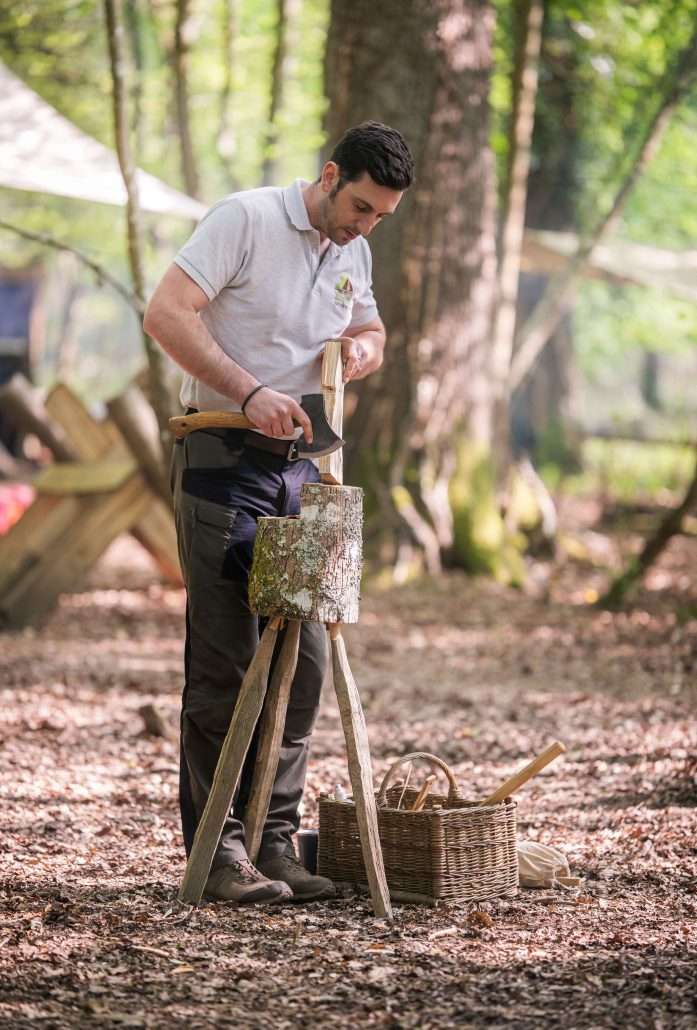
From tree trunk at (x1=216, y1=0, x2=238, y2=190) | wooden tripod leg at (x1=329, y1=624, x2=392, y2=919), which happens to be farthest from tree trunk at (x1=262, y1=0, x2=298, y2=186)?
wooden tripod leg at (x1=329, y1=624, x2=392, y2=919)

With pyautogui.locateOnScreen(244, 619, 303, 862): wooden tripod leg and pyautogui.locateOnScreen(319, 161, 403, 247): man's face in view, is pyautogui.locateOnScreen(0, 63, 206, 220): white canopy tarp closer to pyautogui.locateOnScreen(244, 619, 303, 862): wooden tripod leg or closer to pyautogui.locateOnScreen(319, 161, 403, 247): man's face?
pyautogui.locateOnScreen(319, 161, 403, 247): man's face

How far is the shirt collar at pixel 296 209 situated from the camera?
349 centimetres

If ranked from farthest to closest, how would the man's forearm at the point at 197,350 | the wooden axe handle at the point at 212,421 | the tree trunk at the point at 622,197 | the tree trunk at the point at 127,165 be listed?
the tree trunk at the point at 622,197 → the tree trunk at the point at 127,165 → the wooden axe handle at the point at 212,421 → the man's forearm at the point at 197,350

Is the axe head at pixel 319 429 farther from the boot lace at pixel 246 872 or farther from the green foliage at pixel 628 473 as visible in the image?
the green foliage at pixel 628 473

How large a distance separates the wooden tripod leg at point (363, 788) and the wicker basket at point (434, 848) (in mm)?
149

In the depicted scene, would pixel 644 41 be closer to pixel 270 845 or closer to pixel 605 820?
pixel 605 820

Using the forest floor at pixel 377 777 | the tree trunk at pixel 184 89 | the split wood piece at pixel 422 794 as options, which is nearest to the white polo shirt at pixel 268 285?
the split wood piece at pixel 422 794

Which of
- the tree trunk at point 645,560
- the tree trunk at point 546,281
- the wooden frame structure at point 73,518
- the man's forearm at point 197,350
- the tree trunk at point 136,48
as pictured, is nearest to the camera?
the man's forearm at point 197,350

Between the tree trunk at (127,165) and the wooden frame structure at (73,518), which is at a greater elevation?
the tree trunk at (127,165)

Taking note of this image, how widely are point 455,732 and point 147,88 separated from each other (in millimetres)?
15860

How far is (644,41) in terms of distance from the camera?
1231 centimetres

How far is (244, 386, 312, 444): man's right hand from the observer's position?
3.33 m

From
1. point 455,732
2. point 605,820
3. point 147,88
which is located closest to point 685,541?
point 455,732

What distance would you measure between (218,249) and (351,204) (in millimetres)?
350
